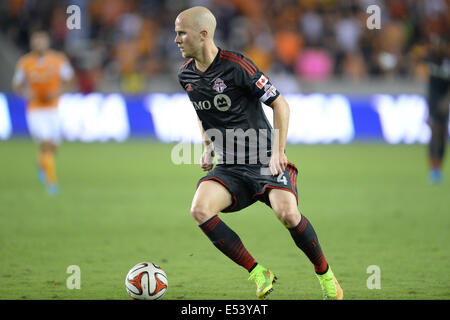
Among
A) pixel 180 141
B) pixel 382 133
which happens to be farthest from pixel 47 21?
pixel 382 133

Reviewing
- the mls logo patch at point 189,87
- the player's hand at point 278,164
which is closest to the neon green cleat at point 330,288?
the player's hand at point 278,164

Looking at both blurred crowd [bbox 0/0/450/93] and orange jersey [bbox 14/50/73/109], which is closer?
orange jersey [bbox 14/50/73/109]

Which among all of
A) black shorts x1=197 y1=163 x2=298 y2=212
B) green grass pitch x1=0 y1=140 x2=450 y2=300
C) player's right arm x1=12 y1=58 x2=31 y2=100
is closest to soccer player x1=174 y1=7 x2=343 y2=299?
black shorts x1=197 y1=163 x2=298 y2=212

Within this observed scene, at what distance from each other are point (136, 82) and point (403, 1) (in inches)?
323

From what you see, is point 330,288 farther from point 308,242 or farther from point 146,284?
point 146,284

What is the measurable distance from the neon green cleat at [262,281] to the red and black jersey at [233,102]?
810 millimetres

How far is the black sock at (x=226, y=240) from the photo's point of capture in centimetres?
532

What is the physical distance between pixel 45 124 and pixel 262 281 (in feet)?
23.3

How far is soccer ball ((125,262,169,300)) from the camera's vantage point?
5.29 m

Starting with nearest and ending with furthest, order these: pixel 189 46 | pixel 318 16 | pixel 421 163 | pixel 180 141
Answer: pixel 189 46 → pixel 421 163 → pixel 180 141 → pixel 318 16

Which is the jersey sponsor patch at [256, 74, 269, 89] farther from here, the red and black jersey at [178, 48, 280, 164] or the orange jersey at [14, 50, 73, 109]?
the orange jersey at [14, 50, 73, 109]

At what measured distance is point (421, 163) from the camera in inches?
592
